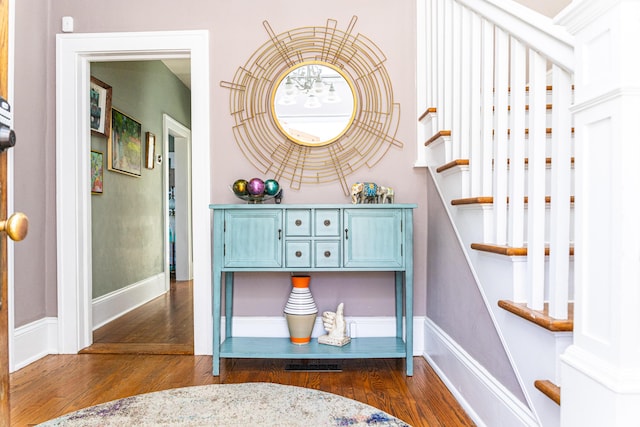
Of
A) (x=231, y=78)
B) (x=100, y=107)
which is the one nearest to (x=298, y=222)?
(x=231, y=78)

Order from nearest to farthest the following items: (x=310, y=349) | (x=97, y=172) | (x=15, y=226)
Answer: (x=15, y=226)
(x=310, y=349)
(x=97, y=172)

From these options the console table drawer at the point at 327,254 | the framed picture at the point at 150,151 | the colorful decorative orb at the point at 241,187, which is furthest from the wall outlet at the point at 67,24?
the console table drawer at the point at 327,254

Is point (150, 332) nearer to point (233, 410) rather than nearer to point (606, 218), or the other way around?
point (233, 410)

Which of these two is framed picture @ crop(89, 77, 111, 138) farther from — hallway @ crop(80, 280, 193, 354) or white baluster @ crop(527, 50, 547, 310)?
white baluster @ crop(527, 50, 547, 310)

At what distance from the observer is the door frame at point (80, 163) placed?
2.72 m

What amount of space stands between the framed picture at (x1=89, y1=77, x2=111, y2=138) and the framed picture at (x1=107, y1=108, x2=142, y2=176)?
0.40ft

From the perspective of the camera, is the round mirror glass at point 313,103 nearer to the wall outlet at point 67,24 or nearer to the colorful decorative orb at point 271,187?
the colorful decorative orb at point 271,187

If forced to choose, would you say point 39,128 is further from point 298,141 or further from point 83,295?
point 298,141

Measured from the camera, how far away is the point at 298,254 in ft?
7.65

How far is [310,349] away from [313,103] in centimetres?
145

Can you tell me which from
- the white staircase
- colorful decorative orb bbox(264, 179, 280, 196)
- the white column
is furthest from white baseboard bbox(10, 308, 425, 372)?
the white column

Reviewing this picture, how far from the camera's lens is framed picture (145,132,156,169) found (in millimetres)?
4371

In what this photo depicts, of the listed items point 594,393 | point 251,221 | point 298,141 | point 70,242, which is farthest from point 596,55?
point 70,242

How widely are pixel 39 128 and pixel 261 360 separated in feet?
6.30
